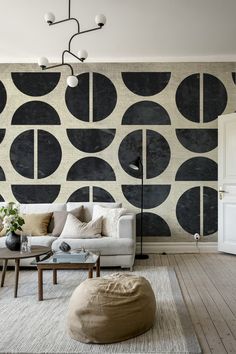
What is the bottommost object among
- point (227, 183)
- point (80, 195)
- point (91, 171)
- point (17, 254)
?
point (17, 254)

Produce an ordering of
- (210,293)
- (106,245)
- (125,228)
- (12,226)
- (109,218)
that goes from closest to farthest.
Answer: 1. (210,293)
2. (12,226)
3. (106,245)
4. (125,228)
5. (109,218)

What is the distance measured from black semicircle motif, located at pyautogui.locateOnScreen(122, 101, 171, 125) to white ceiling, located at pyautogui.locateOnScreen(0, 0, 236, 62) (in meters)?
0.72

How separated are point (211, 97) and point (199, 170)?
114 cm

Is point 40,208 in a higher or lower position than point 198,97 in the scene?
lower

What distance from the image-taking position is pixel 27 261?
193 inches

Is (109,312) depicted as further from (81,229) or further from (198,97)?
(198,97)

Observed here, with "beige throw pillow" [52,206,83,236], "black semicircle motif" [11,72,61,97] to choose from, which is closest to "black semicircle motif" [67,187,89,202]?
"beige throw pillow" [52,206,83,236]

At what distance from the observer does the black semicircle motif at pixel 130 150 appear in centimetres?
602

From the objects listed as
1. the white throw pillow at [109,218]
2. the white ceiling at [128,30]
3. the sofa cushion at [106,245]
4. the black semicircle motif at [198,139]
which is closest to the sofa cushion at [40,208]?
the white throw pillow at [109,218]

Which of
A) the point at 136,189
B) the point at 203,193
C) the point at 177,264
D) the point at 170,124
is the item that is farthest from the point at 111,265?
the point at 170,124

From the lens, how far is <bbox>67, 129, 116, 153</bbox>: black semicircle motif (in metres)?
6.03

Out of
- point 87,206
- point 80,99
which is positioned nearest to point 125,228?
point 87,206

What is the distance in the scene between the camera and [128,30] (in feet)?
16.4

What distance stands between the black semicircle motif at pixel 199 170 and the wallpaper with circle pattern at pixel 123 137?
0.05 ft
